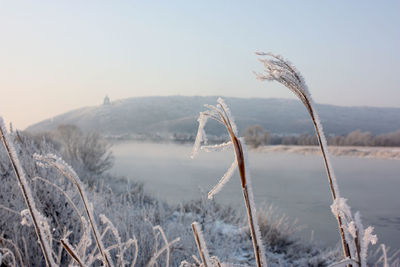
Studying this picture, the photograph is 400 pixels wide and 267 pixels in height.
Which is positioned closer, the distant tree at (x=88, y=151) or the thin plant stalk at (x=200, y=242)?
the thin plant stalk at (x=200, y=242)

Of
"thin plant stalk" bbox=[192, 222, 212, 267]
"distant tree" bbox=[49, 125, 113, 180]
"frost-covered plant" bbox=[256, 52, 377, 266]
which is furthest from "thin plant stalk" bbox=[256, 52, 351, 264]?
"distant tree" bbox=[49, 125, 113, 180]

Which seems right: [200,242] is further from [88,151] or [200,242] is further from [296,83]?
[88,151]

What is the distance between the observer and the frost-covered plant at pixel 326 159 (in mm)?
459

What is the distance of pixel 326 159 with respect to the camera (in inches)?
19.1

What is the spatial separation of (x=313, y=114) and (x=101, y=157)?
36.0 feet

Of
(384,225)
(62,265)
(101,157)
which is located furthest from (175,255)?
(101,157)

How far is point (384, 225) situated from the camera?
6.57 metres

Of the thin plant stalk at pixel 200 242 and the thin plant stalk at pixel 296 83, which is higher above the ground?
the thin plant stalk at pixel 296 83

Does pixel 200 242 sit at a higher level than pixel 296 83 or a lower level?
lower

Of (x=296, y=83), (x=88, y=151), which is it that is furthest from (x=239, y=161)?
(x=88, y=151)

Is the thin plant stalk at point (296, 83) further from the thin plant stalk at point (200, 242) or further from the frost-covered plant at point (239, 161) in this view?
the thin plant stalk at point (200, 242)

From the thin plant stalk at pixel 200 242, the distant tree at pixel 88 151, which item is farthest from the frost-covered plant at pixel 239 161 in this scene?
the distant tree at pixel 88 151

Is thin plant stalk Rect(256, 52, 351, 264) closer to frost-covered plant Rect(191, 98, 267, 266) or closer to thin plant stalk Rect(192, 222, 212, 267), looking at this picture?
frost-covered plant Rect(191, 98, 267, 266)

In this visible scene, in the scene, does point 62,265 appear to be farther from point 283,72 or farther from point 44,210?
point 283,72
